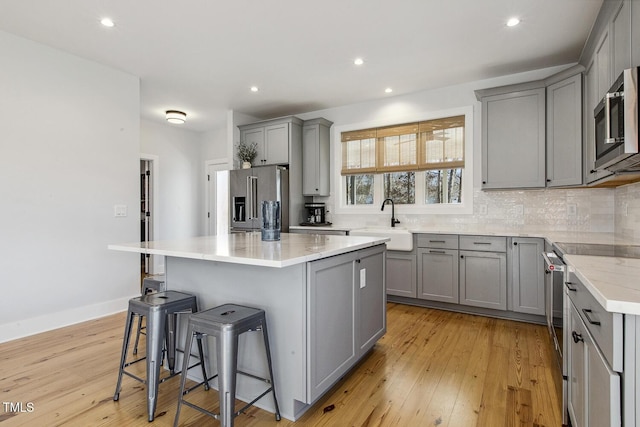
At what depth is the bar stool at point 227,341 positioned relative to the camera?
160 centimetres

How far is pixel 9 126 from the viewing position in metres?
3.04

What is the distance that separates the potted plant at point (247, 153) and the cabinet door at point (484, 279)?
131 inches

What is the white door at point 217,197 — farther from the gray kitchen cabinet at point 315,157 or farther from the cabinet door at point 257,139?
the gray kitchen cabinet at point 315,157

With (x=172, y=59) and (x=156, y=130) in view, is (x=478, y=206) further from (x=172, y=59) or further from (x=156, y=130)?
(x=156, y=130)

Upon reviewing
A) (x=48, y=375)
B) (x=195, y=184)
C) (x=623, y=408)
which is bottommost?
(x=48, y=375)

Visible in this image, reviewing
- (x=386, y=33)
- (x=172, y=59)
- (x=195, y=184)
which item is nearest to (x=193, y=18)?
(x=172, y=59)

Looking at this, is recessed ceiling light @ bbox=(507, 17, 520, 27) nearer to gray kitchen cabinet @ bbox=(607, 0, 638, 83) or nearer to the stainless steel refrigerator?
gray kitchen cabinet @ bbox=(607, 0, 638, 83)

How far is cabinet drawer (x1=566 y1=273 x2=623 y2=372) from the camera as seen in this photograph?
939 millimetres

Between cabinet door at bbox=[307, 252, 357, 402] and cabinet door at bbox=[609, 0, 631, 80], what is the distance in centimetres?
196

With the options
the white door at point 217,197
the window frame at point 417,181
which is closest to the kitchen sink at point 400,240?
the window frame at point 417,181

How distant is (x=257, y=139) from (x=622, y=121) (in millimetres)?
4454

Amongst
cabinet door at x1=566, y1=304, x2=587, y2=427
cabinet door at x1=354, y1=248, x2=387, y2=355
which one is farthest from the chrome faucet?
cabinet door at x1=566, y1=304, x2=587, y2=427

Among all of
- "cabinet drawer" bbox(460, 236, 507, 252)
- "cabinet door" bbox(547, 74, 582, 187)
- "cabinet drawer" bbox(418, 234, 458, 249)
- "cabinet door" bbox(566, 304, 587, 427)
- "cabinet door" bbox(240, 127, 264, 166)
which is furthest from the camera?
"cabinet door" bbox(240, 127, 264, 166)

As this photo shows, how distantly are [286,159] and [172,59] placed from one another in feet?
6.46
